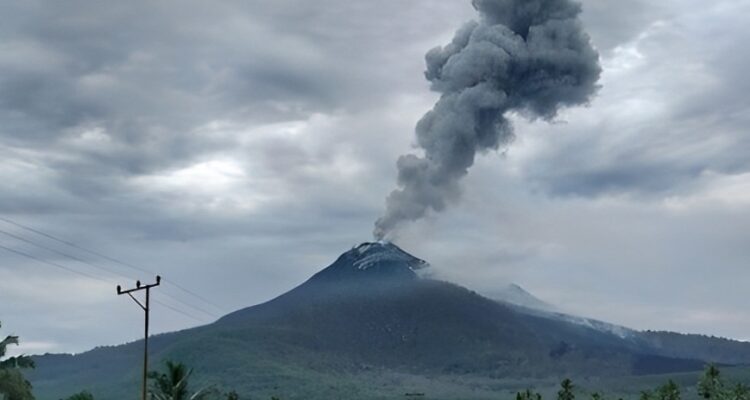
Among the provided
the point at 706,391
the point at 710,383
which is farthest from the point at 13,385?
the point at 706,391

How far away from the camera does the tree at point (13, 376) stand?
51.7 metres

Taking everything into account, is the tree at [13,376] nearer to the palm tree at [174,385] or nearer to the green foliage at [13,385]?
the green foliage at [13,385]

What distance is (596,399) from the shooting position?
14125 centimetres

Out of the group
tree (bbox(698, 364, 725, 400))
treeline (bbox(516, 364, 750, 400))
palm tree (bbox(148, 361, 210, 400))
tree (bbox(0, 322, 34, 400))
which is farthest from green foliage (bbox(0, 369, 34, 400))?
tree (bbox(698, 364, 725, 400))

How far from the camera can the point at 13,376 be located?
5200 cm

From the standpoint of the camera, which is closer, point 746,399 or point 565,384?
point 746,399

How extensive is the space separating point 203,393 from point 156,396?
8.67 ft

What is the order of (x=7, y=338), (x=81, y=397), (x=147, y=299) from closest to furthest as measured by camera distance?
(x=7, y=338), (x=147, y=299), (x=81, y=397)

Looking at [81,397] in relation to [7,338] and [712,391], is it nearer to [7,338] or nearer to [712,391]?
[7,338]

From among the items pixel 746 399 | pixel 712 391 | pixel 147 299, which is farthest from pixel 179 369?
pixel 712 391

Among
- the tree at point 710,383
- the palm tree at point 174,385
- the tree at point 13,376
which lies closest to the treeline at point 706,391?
the tree at point 710,383

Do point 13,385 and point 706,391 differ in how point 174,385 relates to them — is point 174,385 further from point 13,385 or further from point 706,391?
point 706,391

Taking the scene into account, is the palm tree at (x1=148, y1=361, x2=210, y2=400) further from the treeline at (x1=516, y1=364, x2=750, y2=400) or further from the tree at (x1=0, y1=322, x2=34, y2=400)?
the treeline at (x1=516, y1=364, x2=750, y2=400)

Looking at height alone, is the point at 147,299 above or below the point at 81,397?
above
